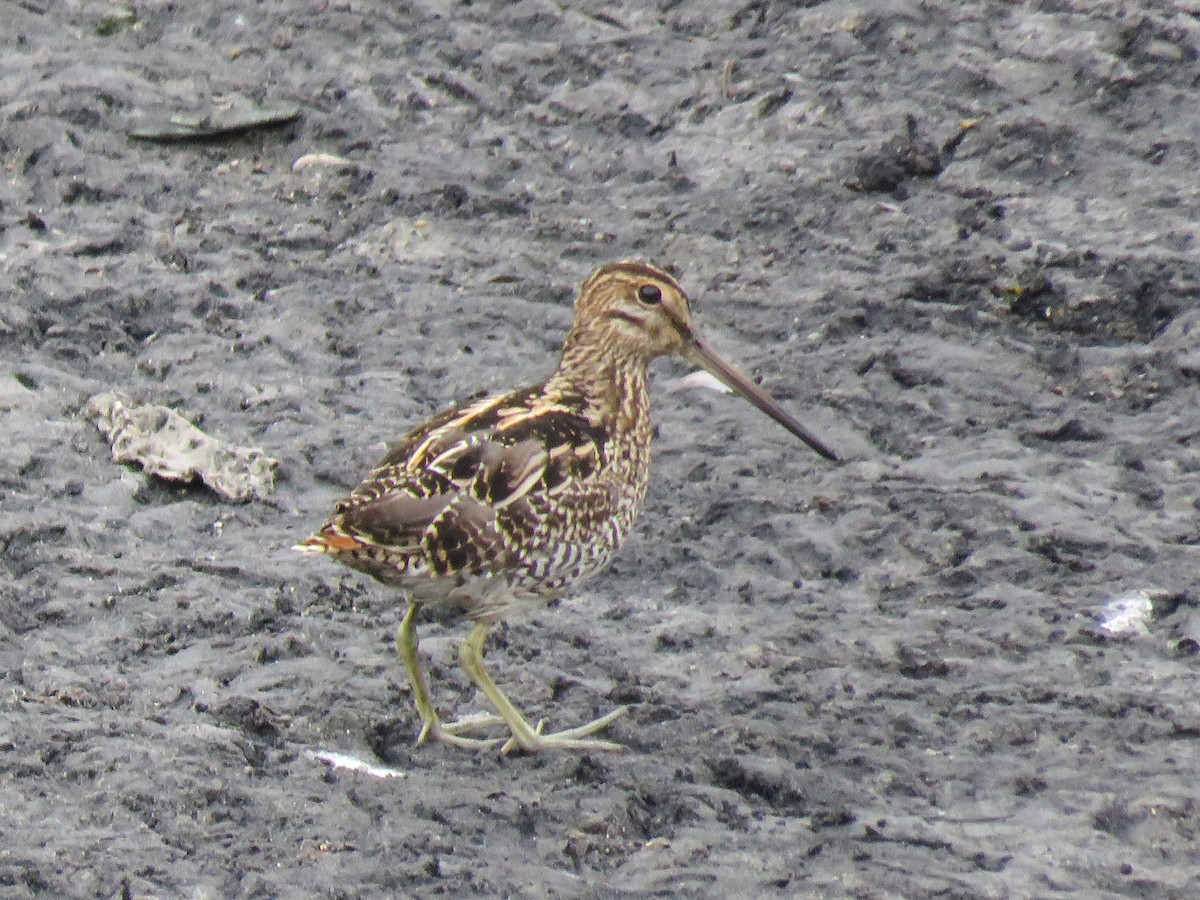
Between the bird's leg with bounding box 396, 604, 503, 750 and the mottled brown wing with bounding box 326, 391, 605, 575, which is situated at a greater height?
the mottled brown wing with bounding box 326, 391, 605, 575

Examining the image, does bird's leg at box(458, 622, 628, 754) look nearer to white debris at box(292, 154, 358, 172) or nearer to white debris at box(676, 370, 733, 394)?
white debris at box(676, 370, 733, 394)

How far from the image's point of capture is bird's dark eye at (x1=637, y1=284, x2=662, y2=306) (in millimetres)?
5887

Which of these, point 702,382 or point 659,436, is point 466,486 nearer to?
point 659,436

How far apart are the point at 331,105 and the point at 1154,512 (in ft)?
12.8

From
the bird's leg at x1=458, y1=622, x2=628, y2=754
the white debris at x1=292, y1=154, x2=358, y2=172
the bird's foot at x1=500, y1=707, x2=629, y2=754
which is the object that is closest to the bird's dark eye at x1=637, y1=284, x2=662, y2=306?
the bird's leg at x1=458, y1=622, x2=628, y2=754

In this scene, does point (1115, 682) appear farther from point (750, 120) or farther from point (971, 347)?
point (750, 120)

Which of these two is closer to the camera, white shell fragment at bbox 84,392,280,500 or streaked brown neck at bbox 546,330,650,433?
streaked brown neck at bbox 546,330,650,433

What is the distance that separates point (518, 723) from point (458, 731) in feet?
0.83

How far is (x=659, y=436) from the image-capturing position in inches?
261

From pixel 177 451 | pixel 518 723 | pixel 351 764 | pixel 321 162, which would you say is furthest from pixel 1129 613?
pixel 321 162

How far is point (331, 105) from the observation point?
836cm

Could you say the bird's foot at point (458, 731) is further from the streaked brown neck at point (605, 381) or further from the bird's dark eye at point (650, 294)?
the bird's dark eye at point (650, 294)

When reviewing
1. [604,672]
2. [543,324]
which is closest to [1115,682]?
[604,672]

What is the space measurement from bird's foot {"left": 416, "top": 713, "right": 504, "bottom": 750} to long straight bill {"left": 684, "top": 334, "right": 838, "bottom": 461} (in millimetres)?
1292
